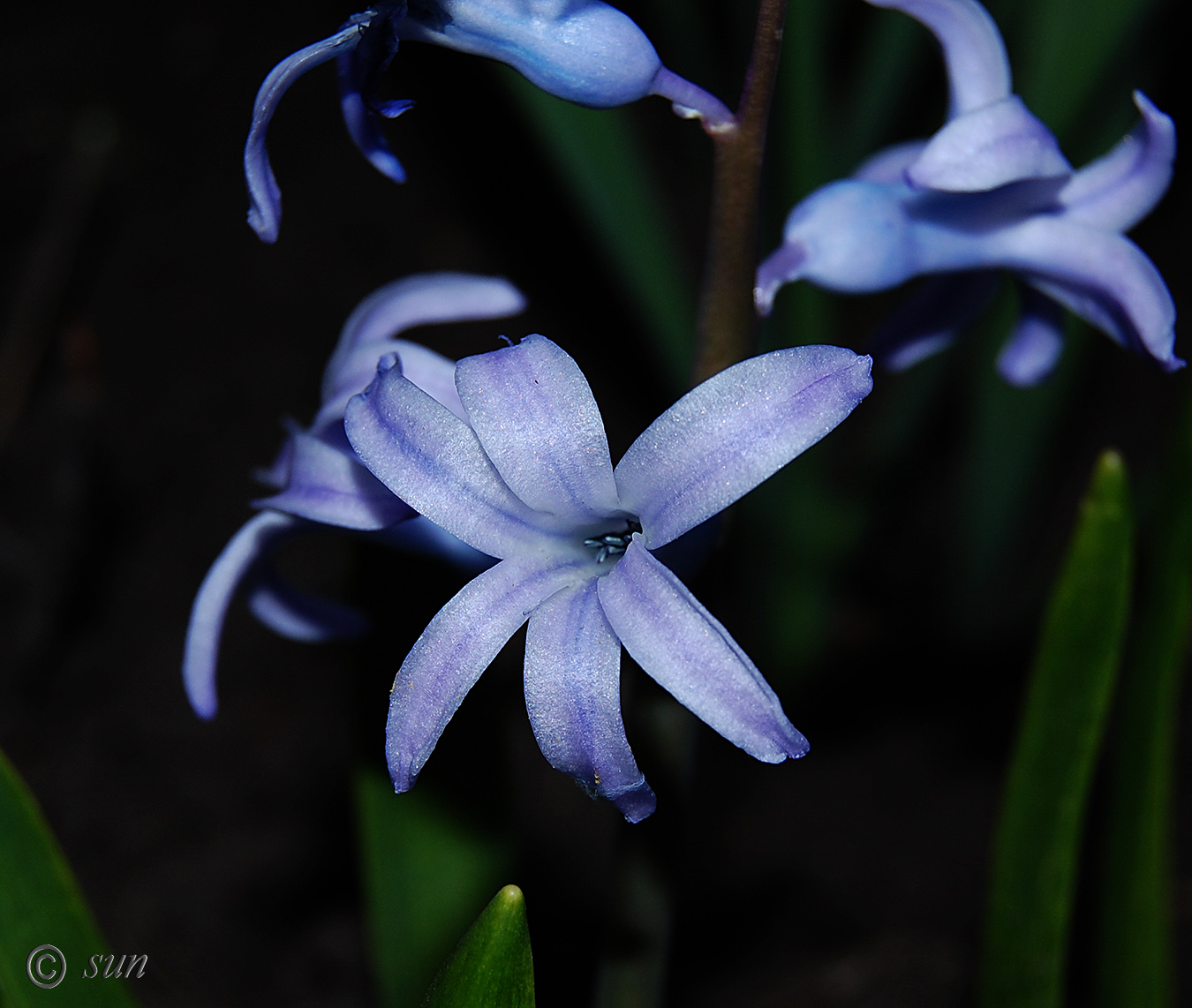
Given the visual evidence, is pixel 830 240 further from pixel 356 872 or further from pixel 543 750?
pixel 356 872

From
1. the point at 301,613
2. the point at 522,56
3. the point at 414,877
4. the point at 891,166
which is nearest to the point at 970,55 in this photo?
the point at 891,166

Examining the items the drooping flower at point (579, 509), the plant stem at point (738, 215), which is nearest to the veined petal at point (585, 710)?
the drooping flower at point (579, 509)

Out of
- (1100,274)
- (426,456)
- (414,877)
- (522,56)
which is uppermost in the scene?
(522,56)

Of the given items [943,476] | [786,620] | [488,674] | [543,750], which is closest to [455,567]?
[488,674]

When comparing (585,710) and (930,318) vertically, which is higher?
(930,318)

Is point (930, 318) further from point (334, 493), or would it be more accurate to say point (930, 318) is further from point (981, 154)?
point (334, 493)

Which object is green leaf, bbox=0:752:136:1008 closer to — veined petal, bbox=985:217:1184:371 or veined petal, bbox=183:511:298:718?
veined petal, bbox=183:511:298:718

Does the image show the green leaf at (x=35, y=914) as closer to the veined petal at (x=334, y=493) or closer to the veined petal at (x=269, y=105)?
the veined petal at (x=334, y=493)
